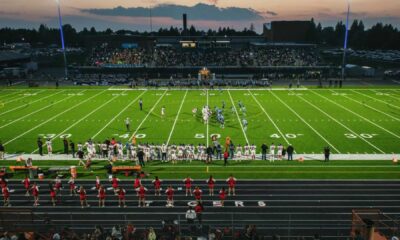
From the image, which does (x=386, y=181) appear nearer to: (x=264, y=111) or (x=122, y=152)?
(x=122, y=152)

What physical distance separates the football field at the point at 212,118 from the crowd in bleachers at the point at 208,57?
863 inches

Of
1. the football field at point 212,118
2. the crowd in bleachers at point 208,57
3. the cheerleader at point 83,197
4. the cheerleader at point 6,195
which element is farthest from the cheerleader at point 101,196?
the crowd in bleachers at point 208,57

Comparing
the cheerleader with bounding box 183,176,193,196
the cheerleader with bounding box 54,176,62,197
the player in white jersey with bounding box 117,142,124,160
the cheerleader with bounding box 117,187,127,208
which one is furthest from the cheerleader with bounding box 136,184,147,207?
the player in white jersey with bounding box 117,142,124,160

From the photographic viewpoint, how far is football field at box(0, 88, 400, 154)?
2309 cm

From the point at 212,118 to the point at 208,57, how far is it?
4104cm

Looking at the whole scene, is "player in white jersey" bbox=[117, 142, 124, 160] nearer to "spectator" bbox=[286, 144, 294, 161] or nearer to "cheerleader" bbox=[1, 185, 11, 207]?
"cheerleader" bbox=[1, 185, 11, 207]

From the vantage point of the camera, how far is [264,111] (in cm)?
3189

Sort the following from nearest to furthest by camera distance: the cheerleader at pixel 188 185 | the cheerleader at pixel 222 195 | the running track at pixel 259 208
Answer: the running track at pixel 259 208 → the cheerleader at pixel 222 195 → the cheerleader at pixel 188 185

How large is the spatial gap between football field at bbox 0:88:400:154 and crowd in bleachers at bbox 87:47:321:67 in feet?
71.9

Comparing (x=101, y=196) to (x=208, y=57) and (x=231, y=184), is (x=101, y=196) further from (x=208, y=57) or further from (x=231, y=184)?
(x=208, y=57)

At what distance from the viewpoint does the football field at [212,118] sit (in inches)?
909

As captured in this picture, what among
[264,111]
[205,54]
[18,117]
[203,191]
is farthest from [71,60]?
[203,191]

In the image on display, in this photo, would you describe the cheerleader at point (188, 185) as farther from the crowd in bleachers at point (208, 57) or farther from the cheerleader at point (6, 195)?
the crowd in bleachers at point (208, 57)

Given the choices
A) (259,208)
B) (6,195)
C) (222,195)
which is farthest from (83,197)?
(259,208)
